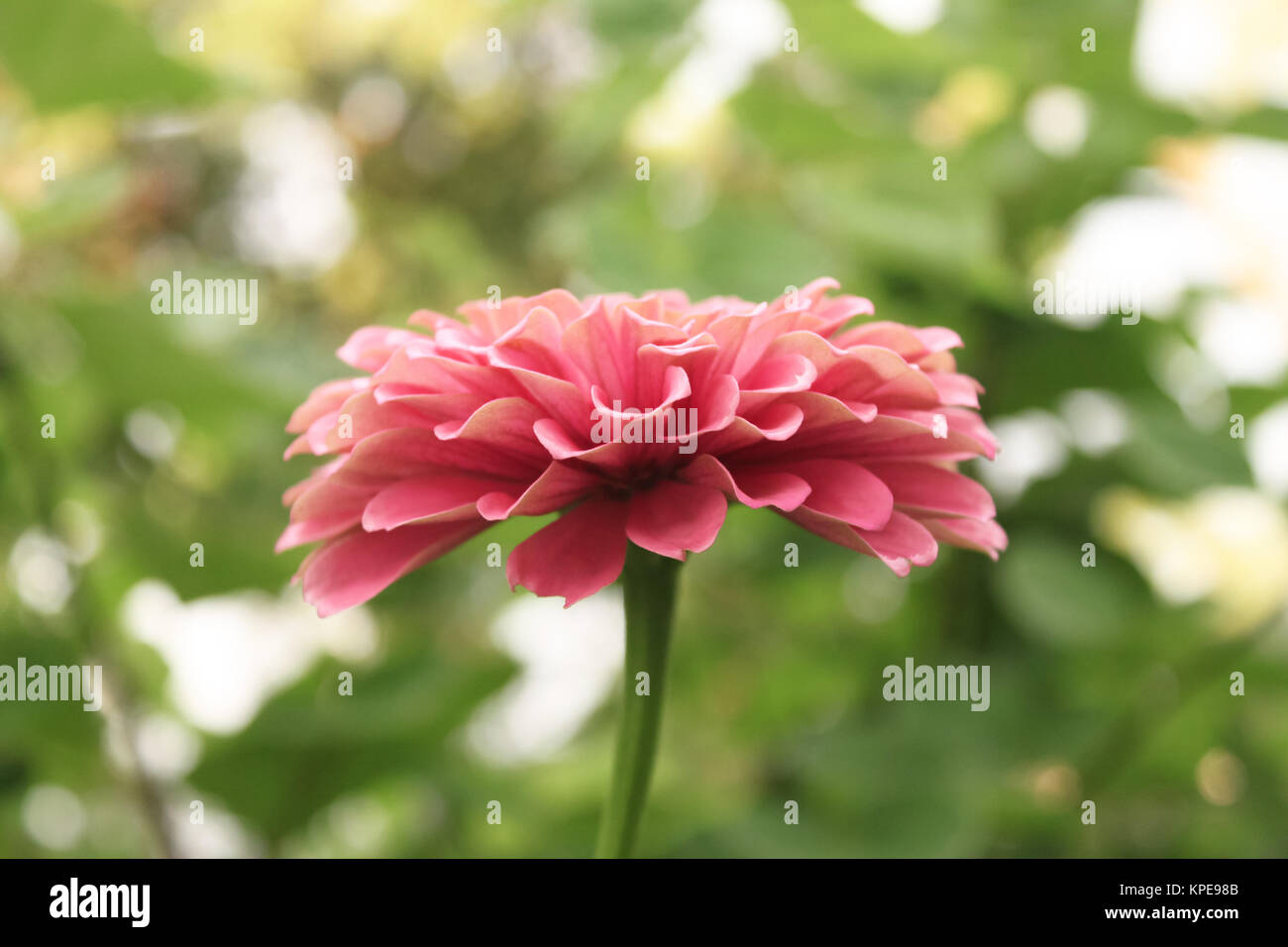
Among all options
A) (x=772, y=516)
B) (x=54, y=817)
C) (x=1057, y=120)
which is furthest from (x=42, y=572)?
(x=1057, y=120)

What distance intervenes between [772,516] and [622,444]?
321mm

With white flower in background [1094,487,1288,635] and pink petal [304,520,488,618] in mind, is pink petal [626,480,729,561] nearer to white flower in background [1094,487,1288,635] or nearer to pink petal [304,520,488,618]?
pink petal [304,520,488,618]

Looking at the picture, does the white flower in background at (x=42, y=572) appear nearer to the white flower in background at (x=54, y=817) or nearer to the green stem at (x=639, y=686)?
the white flower in background at (x=54, y=817)

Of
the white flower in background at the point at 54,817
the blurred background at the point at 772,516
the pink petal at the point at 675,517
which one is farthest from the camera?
the white flower in background at the point at 54,817

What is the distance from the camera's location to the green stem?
238mm

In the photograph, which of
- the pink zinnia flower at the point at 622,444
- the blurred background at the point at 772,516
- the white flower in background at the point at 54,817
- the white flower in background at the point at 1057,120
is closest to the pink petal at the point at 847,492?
the pink zinnia flower at the point at 622,444

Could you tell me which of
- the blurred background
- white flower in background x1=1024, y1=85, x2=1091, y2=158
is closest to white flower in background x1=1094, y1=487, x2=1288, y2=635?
the blurred background

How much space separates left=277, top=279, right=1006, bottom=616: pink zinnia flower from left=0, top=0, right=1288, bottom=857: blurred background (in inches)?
8.1

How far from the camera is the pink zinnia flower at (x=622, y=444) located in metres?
0.22

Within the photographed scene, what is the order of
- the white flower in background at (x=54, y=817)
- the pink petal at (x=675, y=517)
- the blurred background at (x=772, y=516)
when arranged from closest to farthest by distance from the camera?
the pink petal at (x=675, y=517), the blurred background at (x=772, y=516), the white flower in background at (x=54, y=817)

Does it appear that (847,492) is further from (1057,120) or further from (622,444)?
(1057,120)

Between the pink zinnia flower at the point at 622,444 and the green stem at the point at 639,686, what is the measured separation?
1 cm
